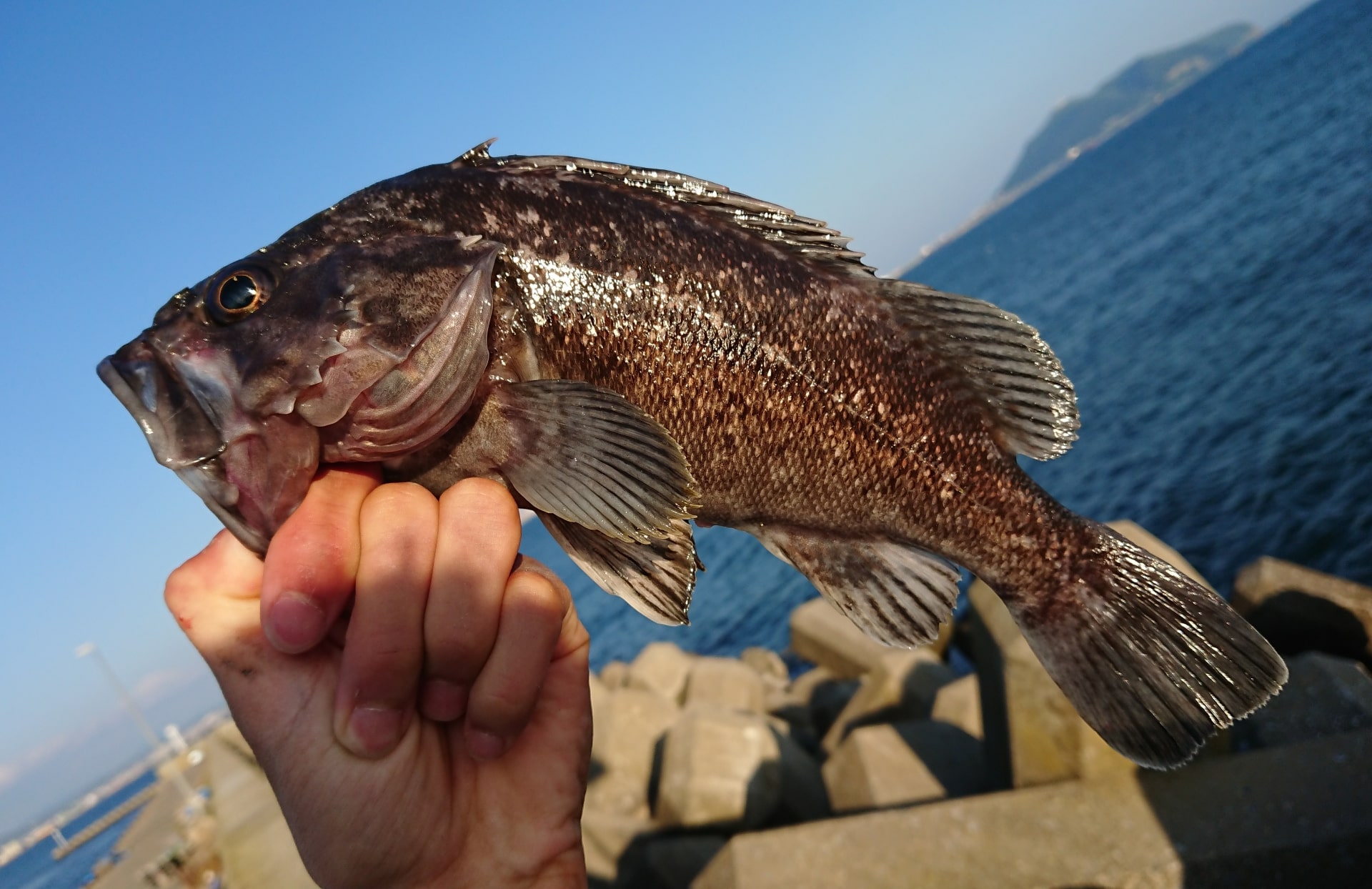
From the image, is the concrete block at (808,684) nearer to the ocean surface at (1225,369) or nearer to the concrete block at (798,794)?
the concrete block at (798,794)

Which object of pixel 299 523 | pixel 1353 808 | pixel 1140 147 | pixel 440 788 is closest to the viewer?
pixel 299 523

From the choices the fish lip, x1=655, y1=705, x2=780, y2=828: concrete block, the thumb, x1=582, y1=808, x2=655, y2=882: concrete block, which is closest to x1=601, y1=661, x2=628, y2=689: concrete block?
x1=582, y1=808, x2=655, y2=882: concrete block

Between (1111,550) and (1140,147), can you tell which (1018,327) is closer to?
(1111,550)

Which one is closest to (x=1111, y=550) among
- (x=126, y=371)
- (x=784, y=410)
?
(x=784, y=410)

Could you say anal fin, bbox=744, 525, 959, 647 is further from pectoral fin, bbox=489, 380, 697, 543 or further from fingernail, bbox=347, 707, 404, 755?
fingernail, bbox=347, 707, 404, 755

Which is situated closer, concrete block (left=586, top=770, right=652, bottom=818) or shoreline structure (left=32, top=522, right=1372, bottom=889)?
shoreline structure (left=32, top=522, right=1372, bottom=889)

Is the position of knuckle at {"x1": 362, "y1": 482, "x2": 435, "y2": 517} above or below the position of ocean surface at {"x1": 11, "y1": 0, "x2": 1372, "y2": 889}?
above

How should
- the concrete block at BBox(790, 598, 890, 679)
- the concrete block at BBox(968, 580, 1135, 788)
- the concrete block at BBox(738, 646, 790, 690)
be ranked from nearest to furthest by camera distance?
the concrete block at BBox(968, 580, 1135, 788)
the concrete block at BBox(790, 598, 890, 679)
the concrete block at BBox(738, 646, 790, 690)
